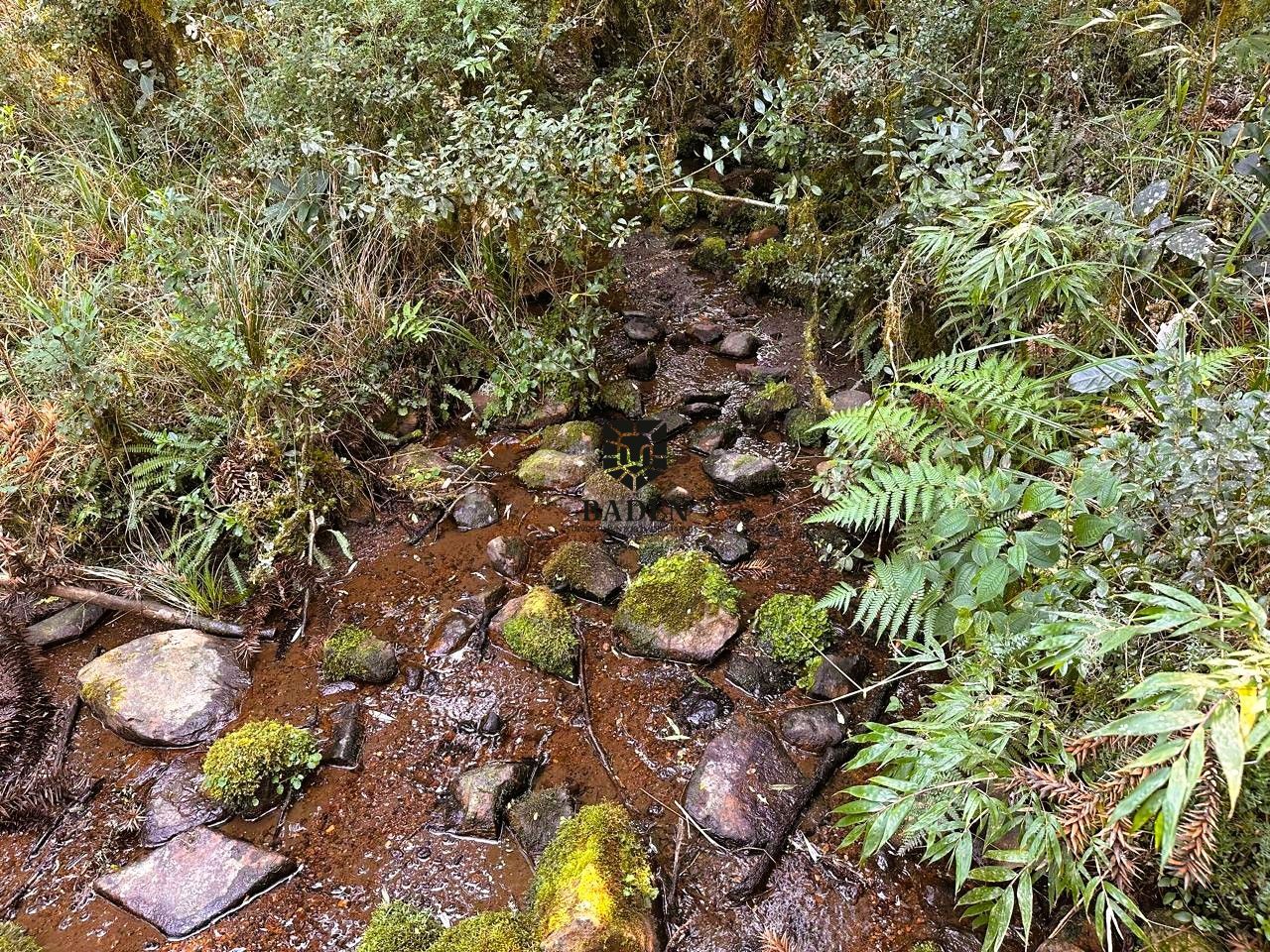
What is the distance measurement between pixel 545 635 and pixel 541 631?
3cm

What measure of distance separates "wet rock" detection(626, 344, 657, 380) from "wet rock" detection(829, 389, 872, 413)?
1.07 meters

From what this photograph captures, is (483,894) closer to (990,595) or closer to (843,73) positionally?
(990,595)

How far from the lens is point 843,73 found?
322 cm

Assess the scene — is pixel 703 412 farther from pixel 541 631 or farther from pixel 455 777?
pixel 455 777

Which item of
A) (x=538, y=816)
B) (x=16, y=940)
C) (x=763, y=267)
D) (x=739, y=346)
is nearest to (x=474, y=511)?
(x=538, y=816)

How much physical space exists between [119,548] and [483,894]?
93.1 inches

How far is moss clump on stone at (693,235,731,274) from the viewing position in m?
4.69

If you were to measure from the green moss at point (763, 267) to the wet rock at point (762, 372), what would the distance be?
1.86 feet

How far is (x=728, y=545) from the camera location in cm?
312

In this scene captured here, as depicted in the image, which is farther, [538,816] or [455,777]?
[455,777]

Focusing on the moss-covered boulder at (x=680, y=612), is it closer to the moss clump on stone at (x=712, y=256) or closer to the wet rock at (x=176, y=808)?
the wet rock at (x=176, y=808)

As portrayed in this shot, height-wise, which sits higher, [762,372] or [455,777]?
[762,372]

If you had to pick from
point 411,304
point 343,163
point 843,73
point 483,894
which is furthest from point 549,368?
point 483,894

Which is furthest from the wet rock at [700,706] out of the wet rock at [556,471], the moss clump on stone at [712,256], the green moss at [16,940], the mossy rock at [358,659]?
the moss clump on stone at [712,256]
